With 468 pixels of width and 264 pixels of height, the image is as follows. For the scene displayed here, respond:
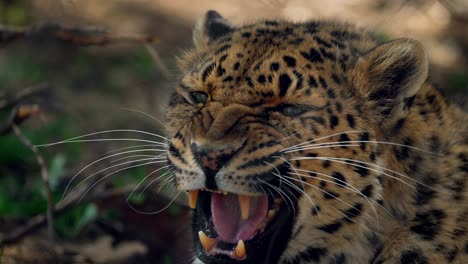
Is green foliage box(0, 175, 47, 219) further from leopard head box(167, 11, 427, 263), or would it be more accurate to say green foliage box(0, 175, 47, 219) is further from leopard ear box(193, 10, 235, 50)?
leopard head box(167, 11, 427, 263)

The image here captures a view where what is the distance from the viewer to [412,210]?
5.10m

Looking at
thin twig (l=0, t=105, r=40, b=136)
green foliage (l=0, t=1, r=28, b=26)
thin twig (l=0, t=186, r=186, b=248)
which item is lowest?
green foliage (l=0, t=1, r=28, b=26)

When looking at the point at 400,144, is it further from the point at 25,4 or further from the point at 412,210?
the point at 25,4

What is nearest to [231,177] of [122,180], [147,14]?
[122,180]

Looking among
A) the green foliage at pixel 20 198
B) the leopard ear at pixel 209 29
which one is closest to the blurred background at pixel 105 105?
the green foliage at pixel 20 198

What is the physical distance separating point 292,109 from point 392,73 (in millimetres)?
725

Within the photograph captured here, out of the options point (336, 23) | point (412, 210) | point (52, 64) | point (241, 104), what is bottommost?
point (52, 64)

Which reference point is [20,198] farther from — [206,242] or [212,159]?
[212,159]

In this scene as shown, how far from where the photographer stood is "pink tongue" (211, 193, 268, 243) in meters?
4.96

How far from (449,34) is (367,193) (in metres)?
8.22

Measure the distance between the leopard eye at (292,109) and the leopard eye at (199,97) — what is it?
0.58 m

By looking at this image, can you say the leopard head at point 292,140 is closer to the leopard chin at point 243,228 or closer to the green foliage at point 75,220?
the leopard chin at point 243,228

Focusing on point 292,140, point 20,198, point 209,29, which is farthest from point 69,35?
point 292,140

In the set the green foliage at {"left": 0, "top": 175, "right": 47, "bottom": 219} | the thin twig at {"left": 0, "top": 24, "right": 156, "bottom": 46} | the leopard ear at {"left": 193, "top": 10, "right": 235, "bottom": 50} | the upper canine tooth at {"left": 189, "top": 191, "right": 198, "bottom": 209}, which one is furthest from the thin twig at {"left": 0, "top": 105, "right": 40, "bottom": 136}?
the upper canine tooth at {"left": 189, "top": 191, "right": 198, "bottom": 209}
